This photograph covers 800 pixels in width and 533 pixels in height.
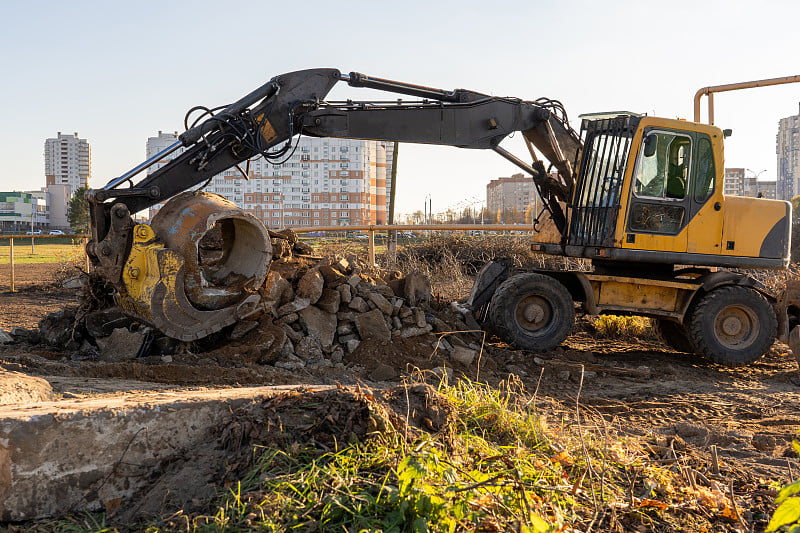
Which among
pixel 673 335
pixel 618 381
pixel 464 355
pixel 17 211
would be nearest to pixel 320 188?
pixel 17 211

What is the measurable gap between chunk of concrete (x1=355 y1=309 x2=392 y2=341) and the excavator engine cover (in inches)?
46.7

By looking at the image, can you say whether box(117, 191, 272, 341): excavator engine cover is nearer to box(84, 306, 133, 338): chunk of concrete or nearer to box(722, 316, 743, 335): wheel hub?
box(84, 306, 133, 338): chunk of concrete

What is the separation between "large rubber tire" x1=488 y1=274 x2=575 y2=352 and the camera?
8156 millimetres

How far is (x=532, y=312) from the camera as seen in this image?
8.29 m

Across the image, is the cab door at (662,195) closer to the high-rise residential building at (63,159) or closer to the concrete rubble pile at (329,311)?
the concrete rubble pile at (329,311)

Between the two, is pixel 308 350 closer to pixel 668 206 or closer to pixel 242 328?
pixel 242 328

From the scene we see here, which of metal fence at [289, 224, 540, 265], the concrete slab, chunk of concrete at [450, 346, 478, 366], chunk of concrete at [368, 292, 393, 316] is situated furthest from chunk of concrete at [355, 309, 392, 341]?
the concrete slab

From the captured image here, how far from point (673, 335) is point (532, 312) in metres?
2.48

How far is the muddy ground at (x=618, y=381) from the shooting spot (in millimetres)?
4734

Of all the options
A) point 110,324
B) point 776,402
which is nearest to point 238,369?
point 110,324

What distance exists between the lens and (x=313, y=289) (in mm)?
7672

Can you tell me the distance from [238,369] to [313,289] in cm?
159

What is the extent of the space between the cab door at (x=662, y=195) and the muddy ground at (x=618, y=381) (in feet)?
5.14

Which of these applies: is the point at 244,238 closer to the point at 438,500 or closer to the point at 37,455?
the point at 37,455
